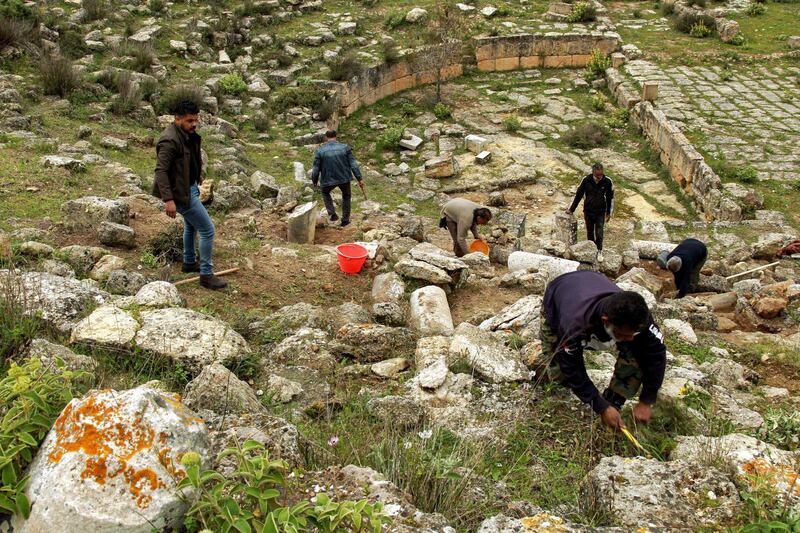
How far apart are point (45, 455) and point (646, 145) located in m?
12.5

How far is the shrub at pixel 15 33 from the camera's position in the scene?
10922 mm

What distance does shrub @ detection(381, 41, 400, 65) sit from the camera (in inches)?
→ 581

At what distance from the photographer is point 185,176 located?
543 centimetres

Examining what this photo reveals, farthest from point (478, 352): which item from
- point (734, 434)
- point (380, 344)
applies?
point (734, 434)

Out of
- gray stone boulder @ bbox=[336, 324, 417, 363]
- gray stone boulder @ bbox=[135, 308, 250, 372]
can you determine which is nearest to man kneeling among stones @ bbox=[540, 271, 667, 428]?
gray stone boulder @ bbox=[336, 324, 417, 363]

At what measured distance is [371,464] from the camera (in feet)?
9.57

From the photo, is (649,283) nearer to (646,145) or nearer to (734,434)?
(734,434)

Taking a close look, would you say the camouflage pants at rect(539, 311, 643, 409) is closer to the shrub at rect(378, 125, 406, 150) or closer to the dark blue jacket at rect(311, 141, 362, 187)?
the dark blue jacket at rect(311, 141, 362, 187)

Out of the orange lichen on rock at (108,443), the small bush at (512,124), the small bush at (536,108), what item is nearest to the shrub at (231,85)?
the small bush at (512,124)

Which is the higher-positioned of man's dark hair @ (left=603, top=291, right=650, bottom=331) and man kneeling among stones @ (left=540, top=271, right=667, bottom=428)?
man's dark hair @ (left=603, top=291, right=650, bottom=331)

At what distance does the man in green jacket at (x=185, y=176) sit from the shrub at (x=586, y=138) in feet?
29.8

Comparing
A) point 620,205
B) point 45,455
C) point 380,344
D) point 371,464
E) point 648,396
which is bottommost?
point 620,205

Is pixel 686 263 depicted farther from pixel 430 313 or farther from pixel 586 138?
pixel 586 138

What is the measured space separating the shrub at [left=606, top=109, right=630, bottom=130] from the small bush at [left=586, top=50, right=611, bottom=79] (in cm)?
225
